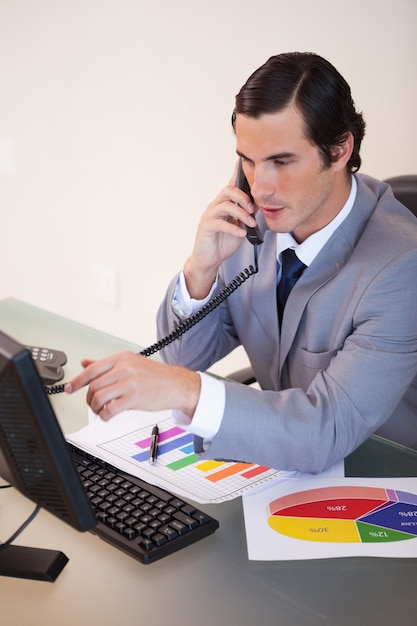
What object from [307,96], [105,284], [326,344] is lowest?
[105,284]

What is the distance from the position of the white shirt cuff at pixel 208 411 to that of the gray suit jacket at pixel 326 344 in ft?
0.04

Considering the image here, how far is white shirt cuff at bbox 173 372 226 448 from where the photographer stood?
1350mm

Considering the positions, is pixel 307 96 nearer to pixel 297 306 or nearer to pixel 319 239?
pixel 319 239

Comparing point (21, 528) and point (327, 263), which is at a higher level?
point (327, 263)

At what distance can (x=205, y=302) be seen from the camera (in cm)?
185

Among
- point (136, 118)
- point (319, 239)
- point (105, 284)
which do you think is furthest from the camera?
point (105, 284)

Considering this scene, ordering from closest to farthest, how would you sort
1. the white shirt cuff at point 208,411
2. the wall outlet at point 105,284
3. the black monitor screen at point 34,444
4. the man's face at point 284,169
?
the black monitor screen at point 34,444
the white shirt cuff at point 208,411
the man's face at point 284,169
the wall outlet at point 105,284

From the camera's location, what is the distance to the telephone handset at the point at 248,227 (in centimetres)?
176

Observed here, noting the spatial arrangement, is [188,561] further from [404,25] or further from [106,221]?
[106,221]

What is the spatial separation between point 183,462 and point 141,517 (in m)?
0.20

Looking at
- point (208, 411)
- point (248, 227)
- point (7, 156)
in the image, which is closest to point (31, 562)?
point (208, 411)

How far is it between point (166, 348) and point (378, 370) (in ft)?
1.84

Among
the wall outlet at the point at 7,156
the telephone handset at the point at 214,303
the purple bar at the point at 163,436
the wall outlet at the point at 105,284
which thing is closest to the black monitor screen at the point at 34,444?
the purple bar at the point at 163,436

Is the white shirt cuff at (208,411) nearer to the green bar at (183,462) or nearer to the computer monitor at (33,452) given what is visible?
the green bar at (183,462)
